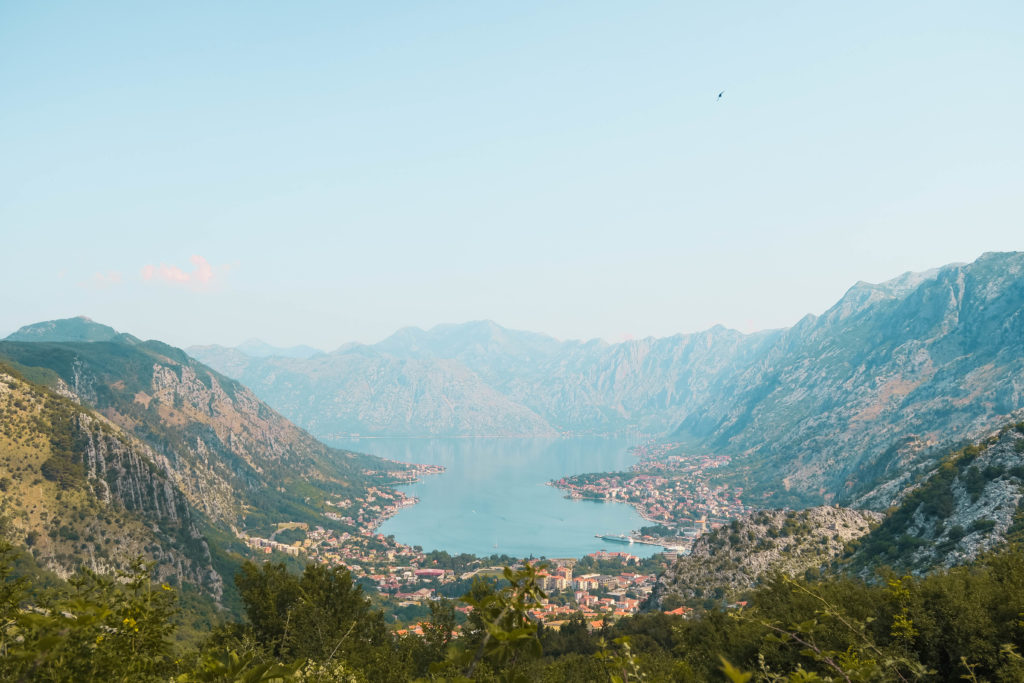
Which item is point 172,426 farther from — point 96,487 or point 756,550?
point 756,550

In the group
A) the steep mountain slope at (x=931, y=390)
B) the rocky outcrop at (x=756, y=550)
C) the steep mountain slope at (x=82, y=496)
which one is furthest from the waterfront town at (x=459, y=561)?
the steep mountain slope at (x=931, y=390)

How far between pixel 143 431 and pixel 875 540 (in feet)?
565

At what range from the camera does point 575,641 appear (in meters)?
38.9

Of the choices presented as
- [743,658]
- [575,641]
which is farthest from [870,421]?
[743,658]

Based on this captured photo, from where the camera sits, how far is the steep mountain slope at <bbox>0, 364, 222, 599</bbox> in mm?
71312

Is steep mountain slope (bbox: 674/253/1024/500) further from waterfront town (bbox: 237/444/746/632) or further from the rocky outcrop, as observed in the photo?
the rocky outcrop

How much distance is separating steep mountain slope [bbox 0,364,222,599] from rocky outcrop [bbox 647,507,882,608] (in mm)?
64982

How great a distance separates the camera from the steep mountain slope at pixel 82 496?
7131 cm

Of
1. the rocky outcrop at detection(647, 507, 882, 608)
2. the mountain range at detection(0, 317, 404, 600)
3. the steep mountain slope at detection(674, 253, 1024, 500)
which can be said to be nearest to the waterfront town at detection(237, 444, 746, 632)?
the mountain range at detection(0, 317, 404, 600)

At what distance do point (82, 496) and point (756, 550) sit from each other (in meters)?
92.9

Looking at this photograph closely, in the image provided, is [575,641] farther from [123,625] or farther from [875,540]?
[123,625]

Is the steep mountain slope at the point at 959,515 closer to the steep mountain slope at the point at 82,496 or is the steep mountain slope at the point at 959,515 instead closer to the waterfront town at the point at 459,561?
the waterfront town at the point at 459,561

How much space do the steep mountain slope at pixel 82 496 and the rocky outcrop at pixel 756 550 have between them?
64982 mm

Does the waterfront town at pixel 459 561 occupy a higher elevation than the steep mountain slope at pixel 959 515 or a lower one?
lower
